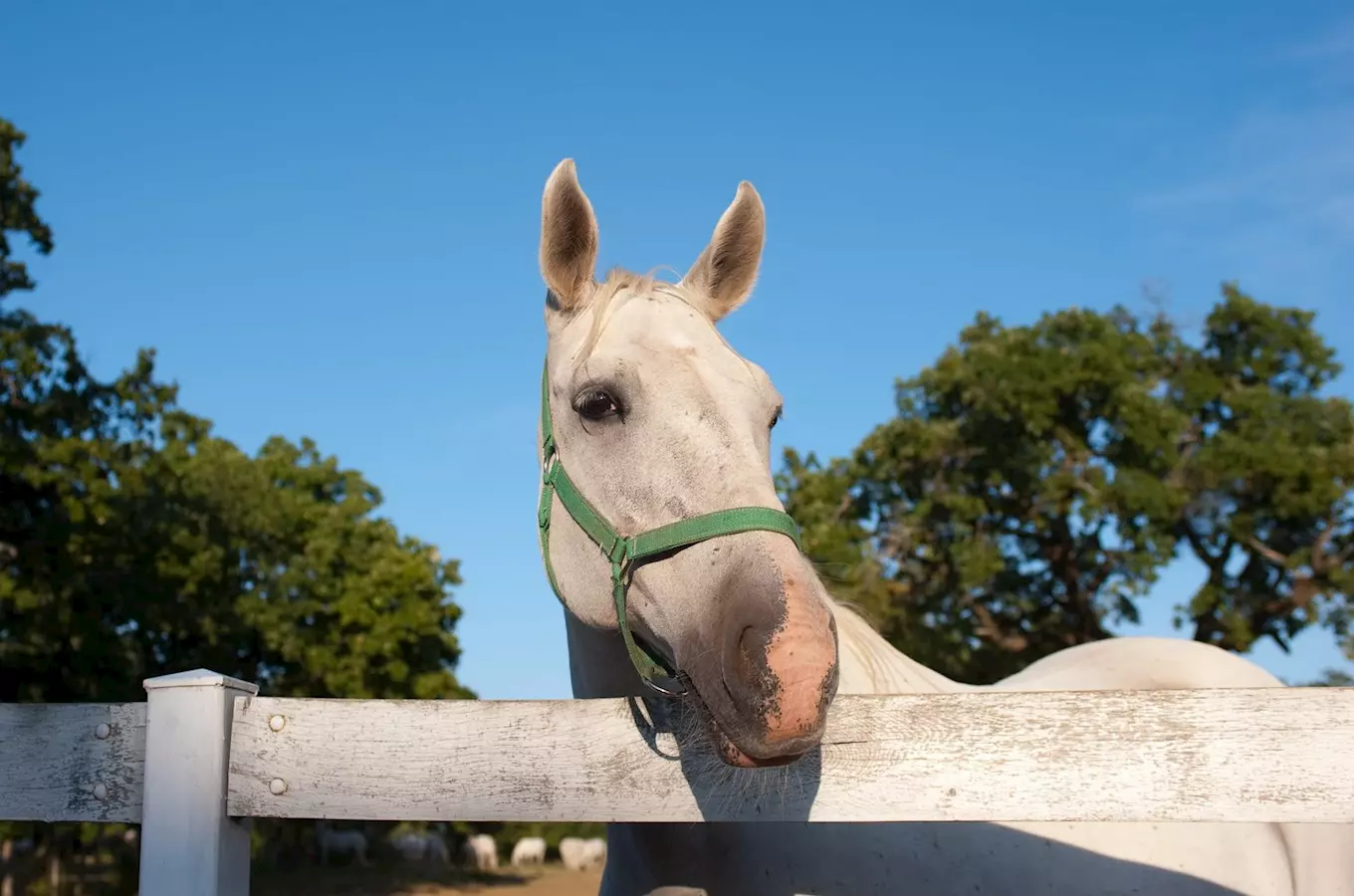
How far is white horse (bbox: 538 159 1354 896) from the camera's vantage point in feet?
6.55

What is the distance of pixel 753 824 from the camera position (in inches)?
105

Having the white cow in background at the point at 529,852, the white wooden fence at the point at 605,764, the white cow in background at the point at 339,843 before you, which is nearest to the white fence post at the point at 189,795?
the white wooden fence at the point at 605,764

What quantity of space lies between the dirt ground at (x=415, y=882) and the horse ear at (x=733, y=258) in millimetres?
23560

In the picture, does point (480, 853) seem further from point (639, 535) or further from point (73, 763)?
point (639, 535)

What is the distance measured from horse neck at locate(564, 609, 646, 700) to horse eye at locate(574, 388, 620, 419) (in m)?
0.50

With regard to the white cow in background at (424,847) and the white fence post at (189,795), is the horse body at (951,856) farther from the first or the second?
the white cow in background at (424,847)

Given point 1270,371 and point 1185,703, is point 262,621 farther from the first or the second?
point 1185,703

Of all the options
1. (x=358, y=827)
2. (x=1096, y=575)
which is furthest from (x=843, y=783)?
(x=358, y=827)

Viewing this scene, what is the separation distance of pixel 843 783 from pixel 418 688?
87.9ft

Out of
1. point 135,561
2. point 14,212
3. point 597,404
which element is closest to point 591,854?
point 135,561

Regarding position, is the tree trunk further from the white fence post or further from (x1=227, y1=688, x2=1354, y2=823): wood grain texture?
(x1=227, y1=688, x2=1354, y2=823): wood grain texture

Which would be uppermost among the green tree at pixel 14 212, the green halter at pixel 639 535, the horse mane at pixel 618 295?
the green tree at pixel 14 212

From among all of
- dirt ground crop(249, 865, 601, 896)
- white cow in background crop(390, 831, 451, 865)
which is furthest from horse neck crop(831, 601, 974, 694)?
white cow in background crop(390, 831, 451, 865)

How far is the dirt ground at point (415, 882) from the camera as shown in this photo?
88.6 feet
